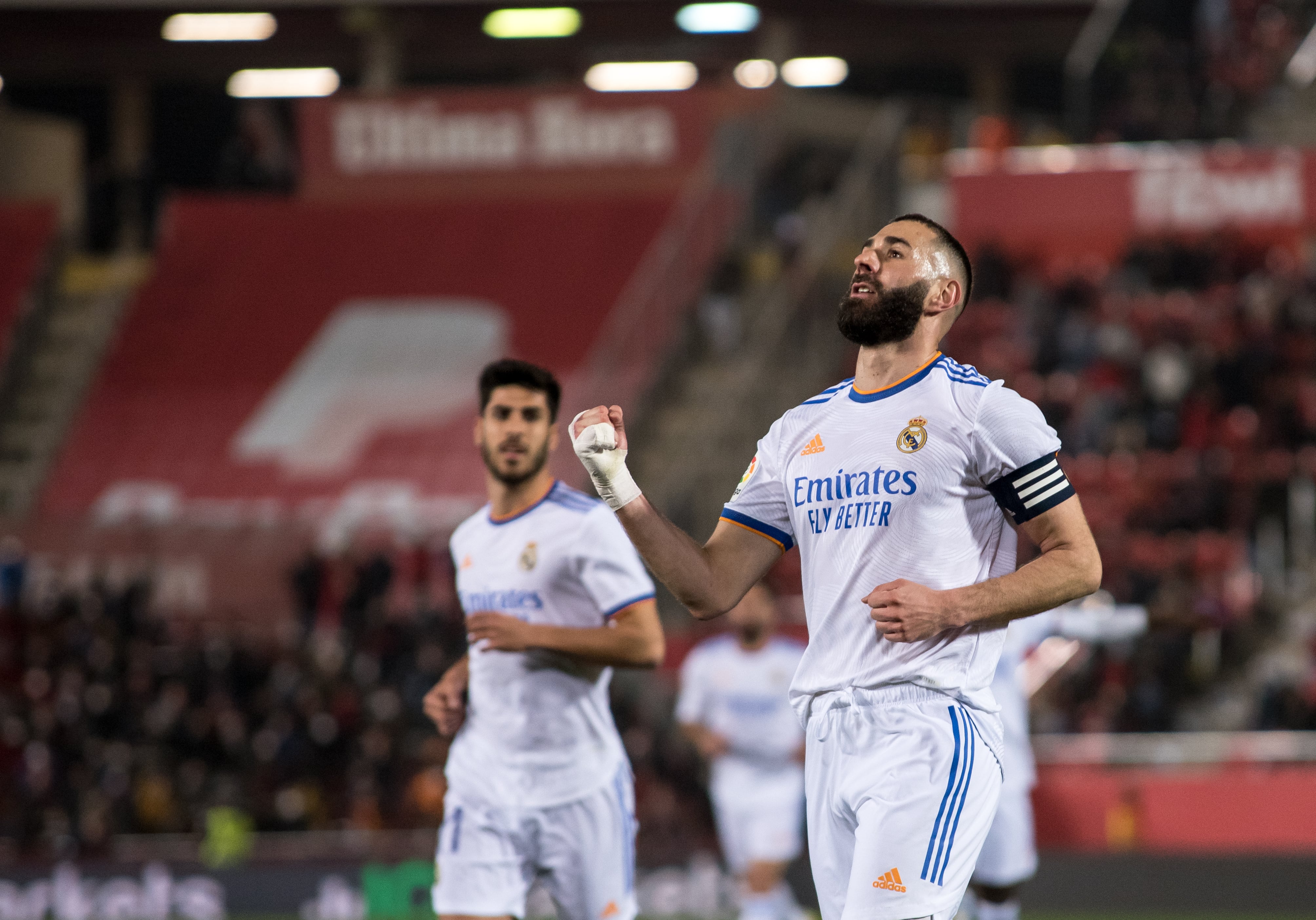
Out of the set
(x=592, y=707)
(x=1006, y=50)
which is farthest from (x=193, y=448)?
(x=592, y=707)

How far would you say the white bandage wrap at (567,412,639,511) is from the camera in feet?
13.9

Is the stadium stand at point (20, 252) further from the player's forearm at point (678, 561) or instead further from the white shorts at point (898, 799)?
the white shorts at point (898, 799)

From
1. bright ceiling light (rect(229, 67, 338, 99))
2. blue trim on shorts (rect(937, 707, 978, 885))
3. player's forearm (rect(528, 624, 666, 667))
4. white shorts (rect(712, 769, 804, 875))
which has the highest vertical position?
bright ceiling light (rect(229, 67, 338, 99))

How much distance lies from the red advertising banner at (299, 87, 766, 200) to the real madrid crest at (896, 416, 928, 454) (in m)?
22.6

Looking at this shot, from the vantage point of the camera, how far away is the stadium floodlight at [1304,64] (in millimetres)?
22203

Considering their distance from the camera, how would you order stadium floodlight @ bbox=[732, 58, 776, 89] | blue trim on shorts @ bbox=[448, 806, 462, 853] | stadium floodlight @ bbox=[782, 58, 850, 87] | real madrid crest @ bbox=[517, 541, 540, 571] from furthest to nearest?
stadium floodlight @ bbox=[782, 58, 850, 87] < stadium floodlight @ bbox=[732, 58, 776, 89] < real madrid crest @ bbox=[517, 541, 540, 571] < blue trim on shorts @ bbox=[448, 806, 462, 853]

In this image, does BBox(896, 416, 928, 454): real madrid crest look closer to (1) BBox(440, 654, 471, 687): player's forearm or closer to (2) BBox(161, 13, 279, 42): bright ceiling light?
(1) BBox(440, 654, 471, 687): player's forearm

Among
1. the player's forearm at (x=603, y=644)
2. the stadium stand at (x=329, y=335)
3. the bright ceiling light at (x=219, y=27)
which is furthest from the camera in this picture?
the bright ceiling light at (x=219, y=27)

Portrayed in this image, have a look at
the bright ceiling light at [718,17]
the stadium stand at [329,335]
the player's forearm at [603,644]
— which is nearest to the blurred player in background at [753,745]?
the player's forearm at [603,644]

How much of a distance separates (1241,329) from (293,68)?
55.6 ft

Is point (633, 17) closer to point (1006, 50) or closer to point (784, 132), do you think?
point (784, 132)

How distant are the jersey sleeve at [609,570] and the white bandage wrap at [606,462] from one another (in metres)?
1.84

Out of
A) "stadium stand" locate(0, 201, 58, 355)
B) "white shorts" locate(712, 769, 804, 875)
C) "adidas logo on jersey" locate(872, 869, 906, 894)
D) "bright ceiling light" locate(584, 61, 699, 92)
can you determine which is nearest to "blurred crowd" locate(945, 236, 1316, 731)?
"white shorts" locate(712, 769, 804, 875)

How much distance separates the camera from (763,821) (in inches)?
422
